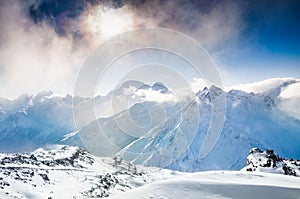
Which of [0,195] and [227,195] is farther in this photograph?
[0,195]

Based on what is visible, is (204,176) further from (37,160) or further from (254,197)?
(37,160)

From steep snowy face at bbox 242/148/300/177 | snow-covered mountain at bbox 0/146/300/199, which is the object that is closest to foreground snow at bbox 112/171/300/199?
snow-covered mountain at bbox 0/146/300/199

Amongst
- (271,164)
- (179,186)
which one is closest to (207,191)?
(179,186)

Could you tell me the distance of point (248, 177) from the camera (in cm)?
2995

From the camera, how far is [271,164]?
202ft

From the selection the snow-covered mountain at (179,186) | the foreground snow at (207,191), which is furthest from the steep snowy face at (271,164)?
the foreground snow at (207,191)

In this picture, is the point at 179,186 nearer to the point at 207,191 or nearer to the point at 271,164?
the point at 207,191

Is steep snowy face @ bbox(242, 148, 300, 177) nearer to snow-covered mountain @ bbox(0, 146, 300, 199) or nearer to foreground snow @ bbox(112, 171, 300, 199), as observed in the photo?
snow-covered mountain @ bbox(0, 146, 300, 199)

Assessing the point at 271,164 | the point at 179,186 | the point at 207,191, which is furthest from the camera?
the point at 271,164

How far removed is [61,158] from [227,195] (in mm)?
85105

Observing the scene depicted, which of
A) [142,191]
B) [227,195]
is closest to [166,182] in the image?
[142,191]

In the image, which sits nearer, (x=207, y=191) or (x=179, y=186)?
(x=207, y=191)

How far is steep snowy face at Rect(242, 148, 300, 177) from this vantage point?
189 feet

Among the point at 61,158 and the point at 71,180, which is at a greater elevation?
the point at 61,158
